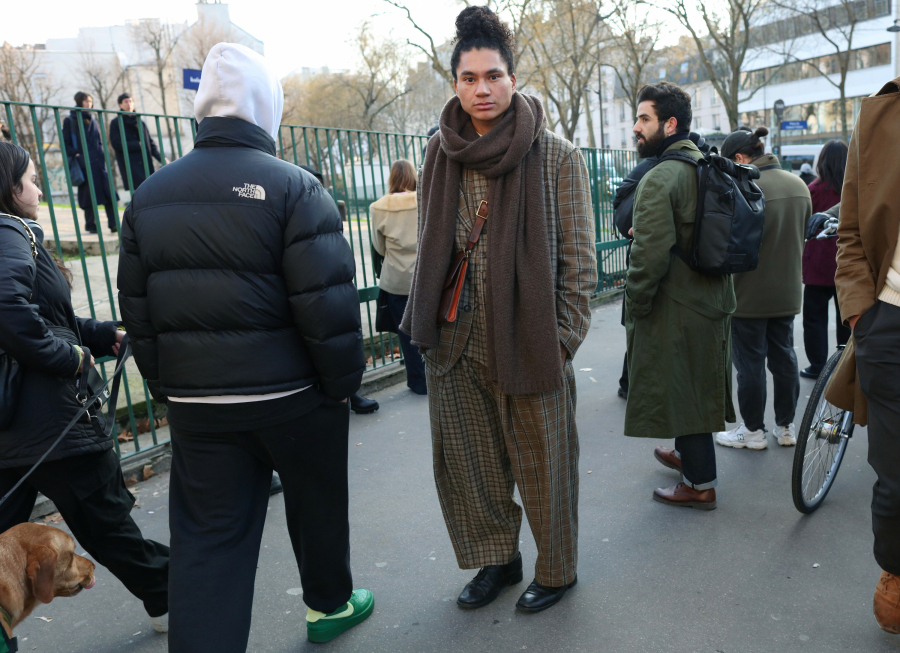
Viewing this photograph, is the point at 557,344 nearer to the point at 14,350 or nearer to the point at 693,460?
the point at 693,460

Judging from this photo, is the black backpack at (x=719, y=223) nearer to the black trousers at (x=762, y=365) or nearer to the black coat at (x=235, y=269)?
the black trousers at (x=762, y=365)

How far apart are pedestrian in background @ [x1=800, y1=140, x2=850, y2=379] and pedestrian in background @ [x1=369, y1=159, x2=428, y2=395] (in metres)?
3.12

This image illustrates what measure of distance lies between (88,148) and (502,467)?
415 cm

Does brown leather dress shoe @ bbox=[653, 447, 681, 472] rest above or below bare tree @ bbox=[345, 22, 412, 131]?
below

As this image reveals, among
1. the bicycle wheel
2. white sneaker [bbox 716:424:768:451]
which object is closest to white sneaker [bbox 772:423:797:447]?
white sneaker [bbox 716:424:768:451]

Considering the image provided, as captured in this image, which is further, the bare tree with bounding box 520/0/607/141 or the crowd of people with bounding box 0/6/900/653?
the bare tree with bounding box 520/0/607/141

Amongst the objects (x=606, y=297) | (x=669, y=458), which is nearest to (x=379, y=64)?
(x=606, y=297)

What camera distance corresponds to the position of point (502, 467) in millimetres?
2852

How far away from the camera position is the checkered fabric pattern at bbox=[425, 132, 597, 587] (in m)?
2.59

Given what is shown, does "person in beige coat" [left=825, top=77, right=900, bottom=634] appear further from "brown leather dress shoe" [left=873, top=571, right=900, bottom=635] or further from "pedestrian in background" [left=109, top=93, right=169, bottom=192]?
"pedestrian in background" [left=109, top=93, right=169, bottom=192]

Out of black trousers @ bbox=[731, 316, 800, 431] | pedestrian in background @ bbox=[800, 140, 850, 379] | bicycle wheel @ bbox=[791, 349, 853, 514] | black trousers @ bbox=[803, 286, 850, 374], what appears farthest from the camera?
black trousers @ bbox=[803, 286, 850, 374]

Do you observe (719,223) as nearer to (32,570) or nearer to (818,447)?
(818,447)

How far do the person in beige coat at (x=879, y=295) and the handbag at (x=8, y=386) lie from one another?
2.80m

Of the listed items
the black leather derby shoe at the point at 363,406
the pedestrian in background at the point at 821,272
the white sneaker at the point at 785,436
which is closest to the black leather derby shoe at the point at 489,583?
the white sneaker at the point at 785,436
